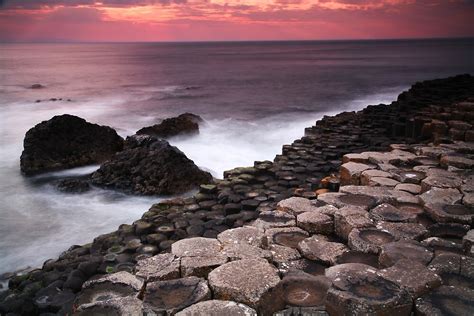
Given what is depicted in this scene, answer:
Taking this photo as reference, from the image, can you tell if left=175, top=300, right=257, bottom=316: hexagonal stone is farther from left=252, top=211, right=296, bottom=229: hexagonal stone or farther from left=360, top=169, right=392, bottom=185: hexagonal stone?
left=360, top=169, right=392, bottom=185: hexagonal stone

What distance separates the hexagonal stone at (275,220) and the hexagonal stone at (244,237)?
23cm

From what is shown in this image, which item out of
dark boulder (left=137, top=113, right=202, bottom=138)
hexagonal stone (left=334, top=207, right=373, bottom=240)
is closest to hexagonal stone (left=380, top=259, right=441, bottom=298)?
hexagonal stone (left=334, top=207, right=373, bottom=240)

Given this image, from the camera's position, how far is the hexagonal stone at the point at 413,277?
3.10m

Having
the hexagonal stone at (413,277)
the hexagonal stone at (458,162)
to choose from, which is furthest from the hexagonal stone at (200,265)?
the hexagonal stone at (458,162)

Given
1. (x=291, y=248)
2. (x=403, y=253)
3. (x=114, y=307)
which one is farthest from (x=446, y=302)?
(x=114, y=307)

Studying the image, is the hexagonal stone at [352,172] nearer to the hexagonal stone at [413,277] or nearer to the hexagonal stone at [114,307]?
the hexagonal stone at [413,277]

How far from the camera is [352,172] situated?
6215mm

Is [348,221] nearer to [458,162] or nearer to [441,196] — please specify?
[441,196]

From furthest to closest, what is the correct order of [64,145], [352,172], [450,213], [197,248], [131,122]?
1. [131,122]
2. [64,145]
3. [352,172]
4. [450,213]
5. [197,248]

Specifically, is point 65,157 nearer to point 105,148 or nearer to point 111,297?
point 105,148

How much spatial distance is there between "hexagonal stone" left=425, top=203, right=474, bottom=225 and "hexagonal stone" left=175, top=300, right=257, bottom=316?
8.45 ft

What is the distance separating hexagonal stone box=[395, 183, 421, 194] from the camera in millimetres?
5310

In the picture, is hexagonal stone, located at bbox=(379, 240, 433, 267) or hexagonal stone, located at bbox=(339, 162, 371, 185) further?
hexagonal stone, located at bbox=(339, 162, 371, 185)

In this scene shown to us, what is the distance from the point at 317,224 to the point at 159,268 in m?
1.71
